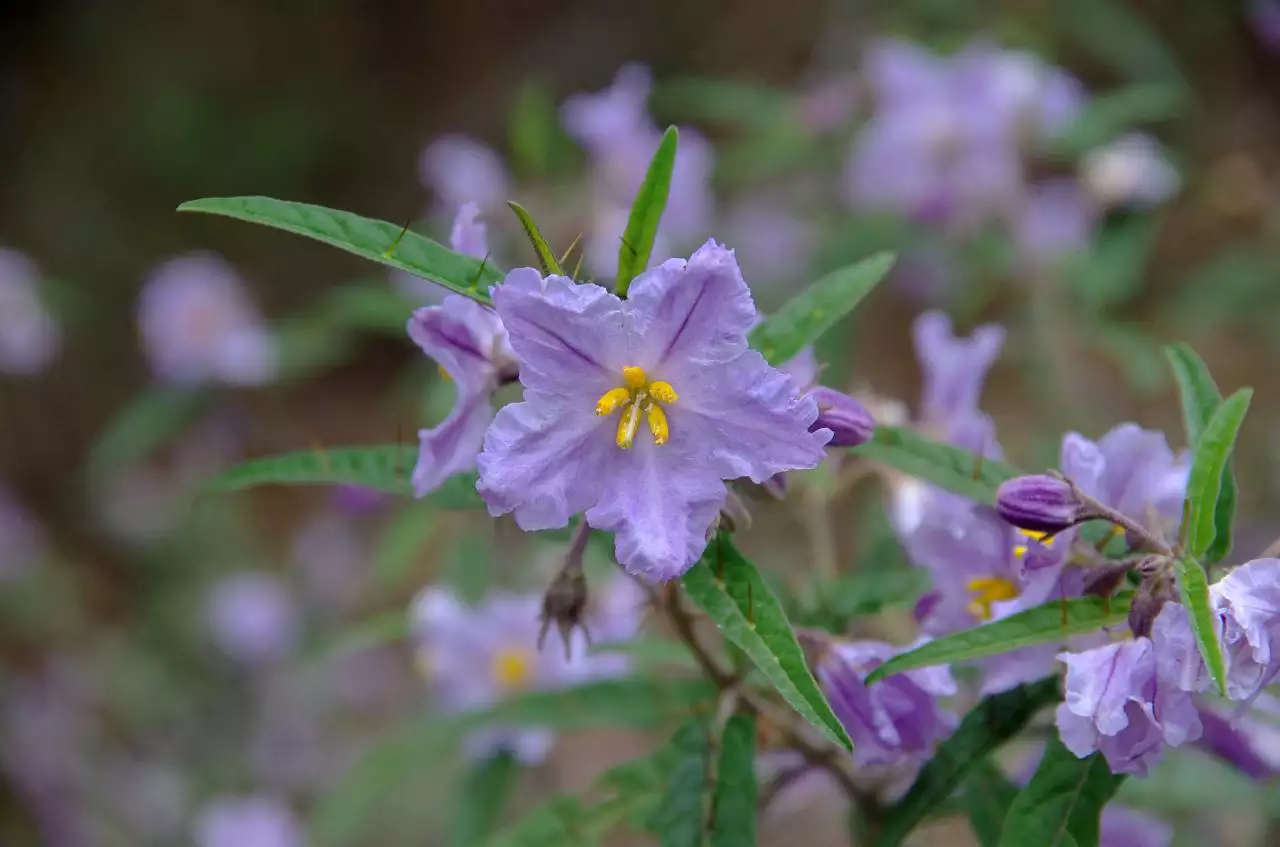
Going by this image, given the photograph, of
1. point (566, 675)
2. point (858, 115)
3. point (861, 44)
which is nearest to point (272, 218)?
point (566, 675)

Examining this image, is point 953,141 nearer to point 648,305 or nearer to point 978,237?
point 978,237

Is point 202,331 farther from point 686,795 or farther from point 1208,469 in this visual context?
point 1208,469

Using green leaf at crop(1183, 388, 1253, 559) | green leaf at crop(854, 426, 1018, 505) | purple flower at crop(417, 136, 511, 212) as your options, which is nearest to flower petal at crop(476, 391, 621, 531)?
green leaf at crop(854, 426, 1018, 505)

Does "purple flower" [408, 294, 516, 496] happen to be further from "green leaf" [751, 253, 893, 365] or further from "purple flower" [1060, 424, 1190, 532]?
"purple flower" [1060, 424, 1190, 532]

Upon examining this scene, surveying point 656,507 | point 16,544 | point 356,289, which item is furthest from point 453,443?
point 16,544

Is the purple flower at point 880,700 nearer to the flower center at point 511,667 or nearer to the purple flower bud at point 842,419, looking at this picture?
the purple flower bud at point 842,419
